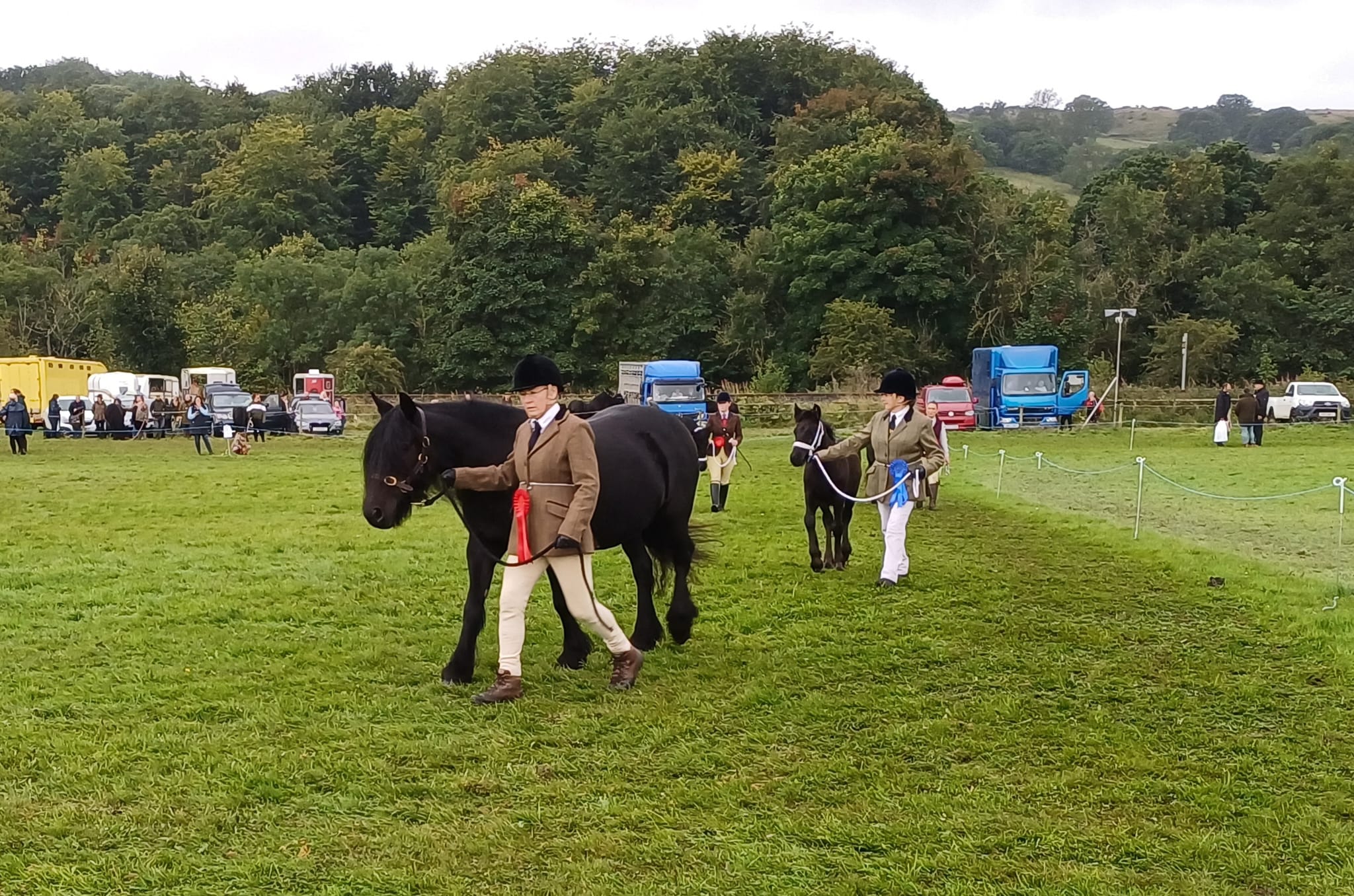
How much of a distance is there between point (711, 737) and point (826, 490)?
5.13 meters

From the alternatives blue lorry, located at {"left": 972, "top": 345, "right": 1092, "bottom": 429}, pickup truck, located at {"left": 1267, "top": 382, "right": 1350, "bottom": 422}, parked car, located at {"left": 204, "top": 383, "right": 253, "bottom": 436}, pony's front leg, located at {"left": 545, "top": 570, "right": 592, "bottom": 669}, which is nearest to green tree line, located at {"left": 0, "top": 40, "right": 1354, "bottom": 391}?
blue lorry, located at {"left": 972, "top": 345, "right": 1092, "bottom": 429}

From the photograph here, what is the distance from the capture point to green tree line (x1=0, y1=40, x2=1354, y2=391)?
5538cm

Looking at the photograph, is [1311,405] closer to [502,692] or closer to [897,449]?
[897,449]

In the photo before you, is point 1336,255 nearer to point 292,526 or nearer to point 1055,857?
point 292,526

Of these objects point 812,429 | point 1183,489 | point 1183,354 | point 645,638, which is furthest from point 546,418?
point 1183,354

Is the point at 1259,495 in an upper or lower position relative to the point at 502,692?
lower

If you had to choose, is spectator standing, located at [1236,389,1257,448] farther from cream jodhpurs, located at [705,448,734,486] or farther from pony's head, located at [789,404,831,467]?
pony's head, located at [789,404,831,467]

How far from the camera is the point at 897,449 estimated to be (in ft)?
31.7

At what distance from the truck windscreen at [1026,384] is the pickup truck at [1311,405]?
7491 mm

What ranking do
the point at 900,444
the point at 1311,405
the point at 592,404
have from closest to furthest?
the point at 900,444, the point at 592,404, the point at 1311,405

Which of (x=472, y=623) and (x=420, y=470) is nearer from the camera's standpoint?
(x=420, y=470)

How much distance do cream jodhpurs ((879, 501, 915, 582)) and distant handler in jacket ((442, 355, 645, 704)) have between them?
3.90 meters

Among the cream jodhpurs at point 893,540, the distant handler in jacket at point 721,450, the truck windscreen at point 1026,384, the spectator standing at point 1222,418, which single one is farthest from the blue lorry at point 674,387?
the cream jodhpurs at point 893,540

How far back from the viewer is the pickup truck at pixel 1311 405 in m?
38.8
